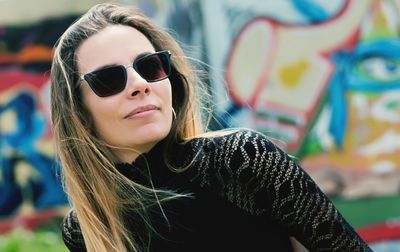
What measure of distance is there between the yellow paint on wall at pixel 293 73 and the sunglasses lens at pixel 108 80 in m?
4.51

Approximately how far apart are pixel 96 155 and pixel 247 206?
0.41 meters

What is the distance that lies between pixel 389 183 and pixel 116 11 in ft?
15.1

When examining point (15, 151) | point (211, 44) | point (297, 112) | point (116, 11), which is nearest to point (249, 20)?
point (211, 44)

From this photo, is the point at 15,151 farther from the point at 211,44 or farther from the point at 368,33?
the point at 368,33

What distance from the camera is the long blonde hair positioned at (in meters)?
1.87

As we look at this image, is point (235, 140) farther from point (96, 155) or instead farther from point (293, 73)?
point (293, 73)

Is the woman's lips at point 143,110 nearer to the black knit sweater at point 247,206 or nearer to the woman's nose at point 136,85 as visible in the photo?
the woman's nose at point 136,85

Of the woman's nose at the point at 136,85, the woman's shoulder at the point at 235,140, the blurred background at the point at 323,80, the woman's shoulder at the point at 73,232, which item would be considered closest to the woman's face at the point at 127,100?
the woman's nose at the point at 136,85

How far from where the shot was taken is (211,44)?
6.29m

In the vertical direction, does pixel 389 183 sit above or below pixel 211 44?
below

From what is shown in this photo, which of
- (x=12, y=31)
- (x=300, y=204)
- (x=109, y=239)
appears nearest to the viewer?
(x=300, y=204)

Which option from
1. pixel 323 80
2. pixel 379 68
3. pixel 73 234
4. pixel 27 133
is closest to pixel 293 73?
pixel 323 80

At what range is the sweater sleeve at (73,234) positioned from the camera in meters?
2.07

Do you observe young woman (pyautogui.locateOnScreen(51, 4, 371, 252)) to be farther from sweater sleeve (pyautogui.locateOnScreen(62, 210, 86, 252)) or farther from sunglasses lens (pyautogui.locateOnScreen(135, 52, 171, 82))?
sweater sleeve (pyautogui.locateOnScreen(62, 210, 86, 252))
